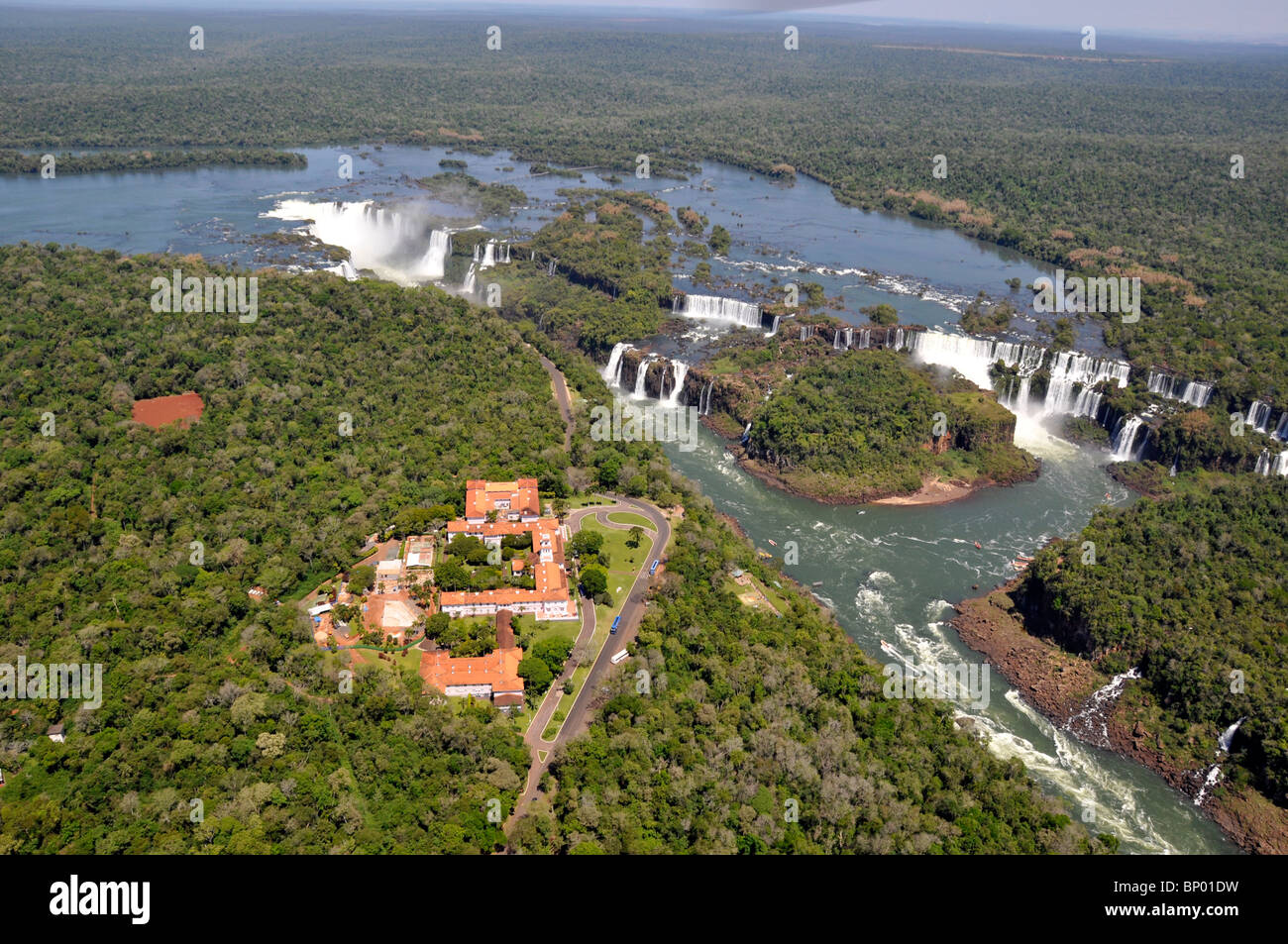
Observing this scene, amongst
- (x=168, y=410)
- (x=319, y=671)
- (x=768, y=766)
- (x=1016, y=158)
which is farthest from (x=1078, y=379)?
(x=1016, y=158)

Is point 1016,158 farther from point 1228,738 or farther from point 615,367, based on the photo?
point 1228,738

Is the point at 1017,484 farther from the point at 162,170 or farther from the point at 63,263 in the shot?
the point at 162,170

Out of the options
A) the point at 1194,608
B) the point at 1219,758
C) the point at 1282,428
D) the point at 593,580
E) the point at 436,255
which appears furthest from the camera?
the point at 436,255

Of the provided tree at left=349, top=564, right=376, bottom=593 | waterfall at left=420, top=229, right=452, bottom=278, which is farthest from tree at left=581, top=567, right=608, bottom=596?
waterfall at left=420, top=229, right=452, bottom=278

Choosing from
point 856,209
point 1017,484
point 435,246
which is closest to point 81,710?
point 1017,484

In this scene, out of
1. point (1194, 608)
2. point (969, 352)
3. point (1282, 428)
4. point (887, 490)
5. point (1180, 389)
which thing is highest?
point (969, 352)

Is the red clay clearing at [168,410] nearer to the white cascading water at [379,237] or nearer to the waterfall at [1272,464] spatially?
the white cascading water at [379,237]
